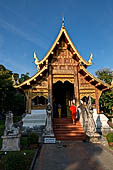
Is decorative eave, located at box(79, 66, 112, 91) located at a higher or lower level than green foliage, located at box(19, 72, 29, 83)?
lower

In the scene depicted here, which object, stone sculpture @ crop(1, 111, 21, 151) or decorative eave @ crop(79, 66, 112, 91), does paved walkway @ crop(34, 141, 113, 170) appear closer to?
stone sculpture @ crop(1, 111, 21, 151)

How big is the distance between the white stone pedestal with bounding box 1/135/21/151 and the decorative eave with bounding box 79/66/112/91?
7131 millimetres

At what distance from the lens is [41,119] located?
10.1 m

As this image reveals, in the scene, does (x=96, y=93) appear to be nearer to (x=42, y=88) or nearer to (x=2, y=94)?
(x=42, y=88)

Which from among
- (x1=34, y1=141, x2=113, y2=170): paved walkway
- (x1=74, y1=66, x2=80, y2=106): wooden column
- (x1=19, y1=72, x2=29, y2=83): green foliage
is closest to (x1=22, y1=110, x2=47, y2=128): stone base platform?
(x1=74, y1=66, x2=80, y2=106): wooden column

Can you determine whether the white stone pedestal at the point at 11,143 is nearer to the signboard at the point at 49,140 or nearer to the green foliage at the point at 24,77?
the signboard at the point at 49,140

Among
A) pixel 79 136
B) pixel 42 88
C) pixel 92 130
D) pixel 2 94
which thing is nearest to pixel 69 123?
pixel 79 136

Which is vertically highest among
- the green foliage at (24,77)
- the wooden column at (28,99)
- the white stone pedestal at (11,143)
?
the green foliage at (24,77)

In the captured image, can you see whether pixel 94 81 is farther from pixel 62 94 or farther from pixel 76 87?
pixel 62 94

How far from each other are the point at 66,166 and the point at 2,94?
1749 centimetres

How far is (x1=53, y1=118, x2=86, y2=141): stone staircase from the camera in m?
8.31

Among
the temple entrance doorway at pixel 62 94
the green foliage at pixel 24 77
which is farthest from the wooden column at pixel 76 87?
the green foliage at pixel 24 77

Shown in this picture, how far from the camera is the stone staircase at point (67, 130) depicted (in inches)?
327

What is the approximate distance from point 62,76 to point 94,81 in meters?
2.62
